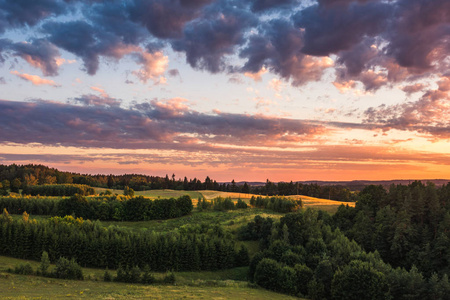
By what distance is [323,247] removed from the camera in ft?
286

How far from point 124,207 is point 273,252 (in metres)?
84.1

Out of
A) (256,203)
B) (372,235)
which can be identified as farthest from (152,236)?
(256,203)

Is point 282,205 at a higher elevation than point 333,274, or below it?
higher

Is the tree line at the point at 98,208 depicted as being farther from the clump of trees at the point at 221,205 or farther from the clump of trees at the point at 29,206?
the clump of trees at the point at 221,205

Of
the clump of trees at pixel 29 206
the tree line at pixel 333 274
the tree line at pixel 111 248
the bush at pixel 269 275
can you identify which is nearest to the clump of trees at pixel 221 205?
the tree line at pixel 333 274

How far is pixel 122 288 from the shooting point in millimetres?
48062

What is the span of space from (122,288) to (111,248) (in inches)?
1675

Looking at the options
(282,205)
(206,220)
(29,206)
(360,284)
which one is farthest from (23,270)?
(282,205)

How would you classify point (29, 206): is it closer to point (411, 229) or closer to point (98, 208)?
point (98, 208)

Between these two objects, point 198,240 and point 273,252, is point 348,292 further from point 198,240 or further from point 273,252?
point 198,240

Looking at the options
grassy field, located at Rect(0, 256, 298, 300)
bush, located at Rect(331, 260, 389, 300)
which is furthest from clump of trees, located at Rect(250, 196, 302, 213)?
bush, located at Rect(331, 260, 389, 300)

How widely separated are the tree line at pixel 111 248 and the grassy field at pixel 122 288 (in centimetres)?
368

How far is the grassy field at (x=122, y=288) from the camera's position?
37147 mm

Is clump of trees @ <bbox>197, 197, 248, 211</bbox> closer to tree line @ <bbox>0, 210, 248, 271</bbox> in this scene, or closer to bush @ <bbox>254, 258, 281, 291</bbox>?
tree line @ <bbox>0, 210, 248, 271</bbox>
